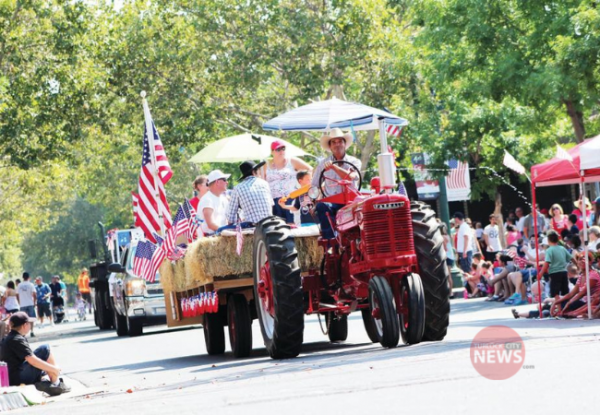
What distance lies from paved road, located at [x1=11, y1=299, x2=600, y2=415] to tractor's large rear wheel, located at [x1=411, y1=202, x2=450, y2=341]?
27cm

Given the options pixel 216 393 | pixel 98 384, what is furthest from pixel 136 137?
pixel 216 393

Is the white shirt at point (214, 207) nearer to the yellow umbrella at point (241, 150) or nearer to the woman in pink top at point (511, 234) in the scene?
the yellow umbrella at point (241, 150)

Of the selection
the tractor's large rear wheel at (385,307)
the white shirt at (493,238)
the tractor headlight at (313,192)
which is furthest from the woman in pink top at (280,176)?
the white shirt at (493,238)

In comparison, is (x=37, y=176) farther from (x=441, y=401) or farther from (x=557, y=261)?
(x=441, y=401)

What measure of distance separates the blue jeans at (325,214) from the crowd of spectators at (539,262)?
520 cm

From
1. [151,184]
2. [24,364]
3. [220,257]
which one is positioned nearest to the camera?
[220,257]

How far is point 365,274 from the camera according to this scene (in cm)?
1316

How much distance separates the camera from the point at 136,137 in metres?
46.1

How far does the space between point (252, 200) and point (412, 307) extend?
2971 millimetres

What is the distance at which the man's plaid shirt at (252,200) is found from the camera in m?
14.7

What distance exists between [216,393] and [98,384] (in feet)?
14.8

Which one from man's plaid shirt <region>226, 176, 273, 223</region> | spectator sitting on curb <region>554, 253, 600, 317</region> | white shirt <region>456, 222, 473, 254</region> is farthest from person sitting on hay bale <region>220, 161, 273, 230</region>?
white shirt <region>456, 222, 473, 254</region>

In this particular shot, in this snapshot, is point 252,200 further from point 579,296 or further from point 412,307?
point 579,296

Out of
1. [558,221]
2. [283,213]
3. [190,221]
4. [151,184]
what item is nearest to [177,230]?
[190,221]
